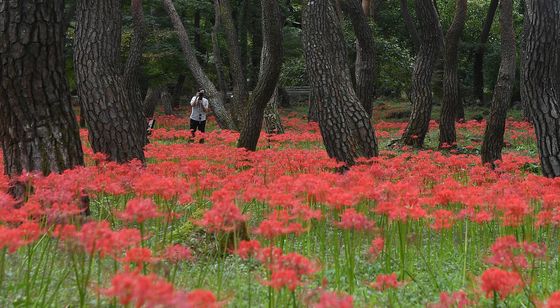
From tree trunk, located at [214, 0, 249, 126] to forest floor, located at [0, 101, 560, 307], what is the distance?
11.6 m

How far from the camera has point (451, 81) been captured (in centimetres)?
1583

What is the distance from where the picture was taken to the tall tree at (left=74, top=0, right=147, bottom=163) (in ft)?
26.9

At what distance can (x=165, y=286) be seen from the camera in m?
1.78

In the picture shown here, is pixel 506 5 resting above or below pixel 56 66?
above

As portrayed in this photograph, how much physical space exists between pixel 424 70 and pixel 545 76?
26.3ft

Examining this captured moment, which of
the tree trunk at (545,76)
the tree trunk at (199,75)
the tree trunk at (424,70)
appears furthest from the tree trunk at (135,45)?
the tree trunk at (545,76)

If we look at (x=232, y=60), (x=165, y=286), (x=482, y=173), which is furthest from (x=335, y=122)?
(x=232, y=60)

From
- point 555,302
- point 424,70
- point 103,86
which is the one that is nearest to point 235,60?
point 424,70

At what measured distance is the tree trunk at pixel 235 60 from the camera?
18.2m

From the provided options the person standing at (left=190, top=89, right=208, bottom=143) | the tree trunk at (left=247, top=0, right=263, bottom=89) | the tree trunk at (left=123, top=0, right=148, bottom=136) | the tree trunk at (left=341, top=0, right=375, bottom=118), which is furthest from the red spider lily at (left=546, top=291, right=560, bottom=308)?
the tree trunk at (left=247, top=0, right=263, bottom=89)

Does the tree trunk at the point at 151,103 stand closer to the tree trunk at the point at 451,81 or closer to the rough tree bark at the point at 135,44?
the rough tree bark at the point at 135,44

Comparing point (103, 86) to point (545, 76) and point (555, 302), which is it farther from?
point (555, 302)

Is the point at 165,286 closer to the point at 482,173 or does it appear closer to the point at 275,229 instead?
the point at 275,229

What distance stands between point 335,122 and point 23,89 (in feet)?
14.6
